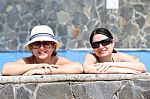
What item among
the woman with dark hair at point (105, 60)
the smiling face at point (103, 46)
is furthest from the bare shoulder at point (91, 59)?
the smiling face at point (103, 46)

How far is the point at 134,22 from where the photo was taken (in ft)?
39.6


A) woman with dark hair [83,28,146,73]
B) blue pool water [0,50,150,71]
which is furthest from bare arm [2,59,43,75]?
blue pool water [0,50,150,71]

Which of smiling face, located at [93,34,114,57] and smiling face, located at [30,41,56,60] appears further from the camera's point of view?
smiling face, located at [93,34,114,57]

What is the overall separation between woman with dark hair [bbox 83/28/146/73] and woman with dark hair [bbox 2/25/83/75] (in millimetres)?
185

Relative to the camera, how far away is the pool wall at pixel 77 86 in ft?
12.5

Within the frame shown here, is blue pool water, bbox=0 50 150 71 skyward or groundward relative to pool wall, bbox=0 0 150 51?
groundward

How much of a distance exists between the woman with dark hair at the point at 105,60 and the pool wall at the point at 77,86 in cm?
16

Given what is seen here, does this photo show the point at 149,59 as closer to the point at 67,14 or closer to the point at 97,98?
the point at 67,14

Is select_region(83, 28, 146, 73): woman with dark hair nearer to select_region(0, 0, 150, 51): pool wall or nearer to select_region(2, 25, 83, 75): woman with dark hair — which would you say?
select_region(2, 25, 83, 75): woman with dark hair

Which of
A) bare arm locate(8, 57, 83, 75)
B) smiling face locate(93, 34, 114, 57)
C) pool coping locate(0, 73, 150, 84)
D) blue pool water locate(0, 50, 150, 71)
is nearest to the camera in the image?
pool coping locate(0, 73, 150, 84)

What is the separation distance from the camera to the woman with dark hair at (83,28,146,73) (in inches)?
162

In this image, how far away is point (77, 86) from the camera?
3898 millimetres

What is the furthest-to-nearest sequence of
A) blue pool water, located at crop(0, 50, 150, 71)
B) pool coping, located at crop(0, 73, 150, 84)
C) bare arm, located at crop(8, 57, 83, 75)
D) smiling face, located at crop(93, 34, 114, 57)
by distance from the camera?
1. blue pool water, located at crop(0, 50, 150, 71)
2. smiling face, located at crop(93, 34, 114, 57)
3. bare arm, located at crop(8, 57, 83, 75)
4. pool coping, located at crop(0, 73, 150, 84)

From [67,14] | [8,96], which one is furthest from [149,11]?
[8,96]
